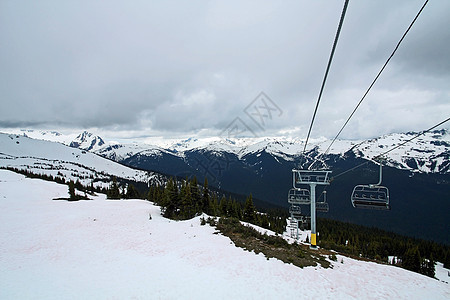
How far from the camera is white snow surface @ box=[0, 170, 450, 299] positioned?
930 cm

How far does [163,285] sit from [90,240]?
9.51 m

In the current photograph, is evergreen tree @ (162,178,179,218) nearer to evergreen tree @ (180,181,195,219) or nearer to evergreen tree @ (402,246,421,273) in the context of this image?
evergreen tree @ (180,181,195,219)

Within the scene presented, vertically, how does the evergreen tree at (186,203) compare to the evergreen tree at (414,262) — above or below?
above

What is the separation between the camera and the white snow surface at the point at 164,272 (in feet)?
30.5

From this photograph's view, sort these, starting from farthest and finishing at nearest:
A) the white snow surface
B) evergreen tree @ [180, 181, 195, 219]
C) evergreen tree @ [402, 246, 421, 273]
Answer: evergreen tree @ [402, 246, 421, 273] < evergreen tree @ [180, 181, 195, 219] < the white snow surface

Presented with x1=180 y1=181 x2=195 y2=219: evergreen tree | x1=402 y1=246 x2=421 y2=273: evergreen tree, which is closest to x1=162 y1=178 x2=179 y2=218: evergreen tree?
x1=180 y1=181 x2=195 y2=219: evergreen tree

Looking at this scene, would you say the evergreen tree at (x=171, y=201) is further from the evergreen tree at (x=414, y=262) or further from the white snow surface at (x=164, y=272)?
the evergreen tree at (x=414, y=262)

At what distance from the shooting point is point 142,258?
12.9m

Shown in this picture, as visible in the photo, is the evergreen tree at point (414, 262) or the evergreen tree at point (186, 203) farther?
the evergreen tree at point (414, 262)

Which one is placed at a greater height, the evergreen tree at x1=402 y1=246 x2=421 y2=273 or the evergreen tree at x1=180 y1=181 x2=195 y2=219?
the evergreen tree at x1=180 y1=181 x2=195 y2=219

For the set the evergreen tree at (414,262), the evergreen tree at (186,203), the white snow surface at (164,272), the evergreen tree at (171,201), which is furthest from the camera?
the evergreen tree at (414,262)

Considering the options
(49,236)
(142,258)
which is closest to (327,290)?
(142,258)

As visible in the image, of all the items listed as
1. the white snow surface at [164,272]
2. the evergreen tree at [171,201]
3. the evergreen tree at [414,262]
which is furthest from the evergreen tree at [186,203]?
the evergreen tree at [414,262]

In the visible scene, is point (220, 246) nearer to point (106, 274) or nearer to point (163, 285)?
point (163, 285)
